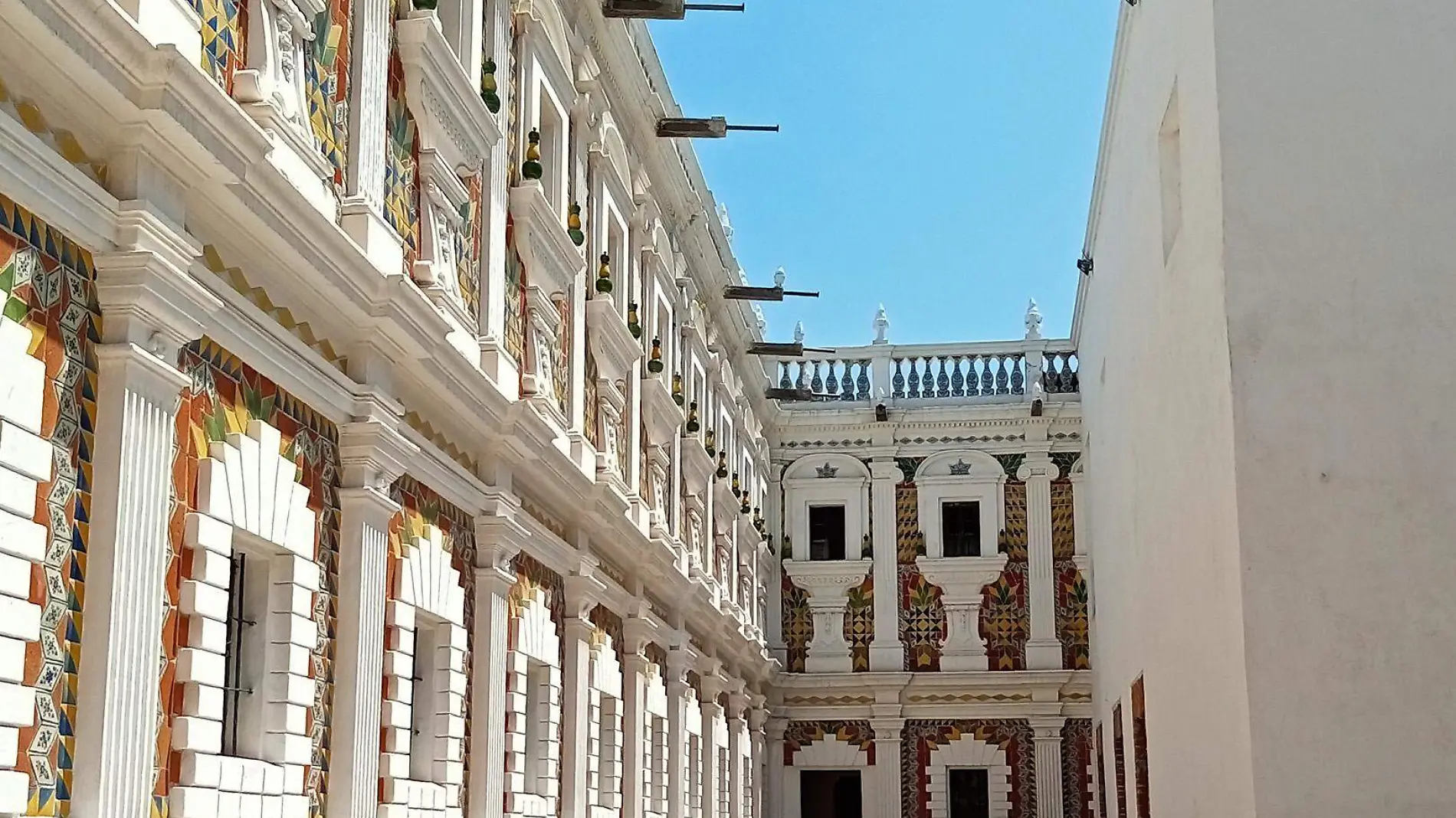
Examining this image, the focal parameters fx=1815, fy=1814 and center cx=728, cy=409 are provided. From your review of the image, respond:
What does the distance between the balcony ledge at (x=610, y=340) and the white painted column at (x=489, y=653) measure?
129 inches

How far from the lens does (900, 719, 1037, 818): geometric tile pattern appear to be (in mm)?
27312

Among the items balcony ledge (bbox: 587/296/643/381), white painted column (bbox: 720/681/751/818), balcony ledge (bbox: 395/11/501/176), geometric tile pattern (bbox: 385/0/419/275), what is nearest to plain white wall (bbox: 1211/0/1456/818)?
balcony ledge (bbox: 395/11/501/176)

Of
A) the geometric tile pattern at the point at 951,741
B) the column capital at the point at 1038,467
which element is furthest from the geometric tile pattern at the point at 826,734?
the column capital at the point at 1038,467

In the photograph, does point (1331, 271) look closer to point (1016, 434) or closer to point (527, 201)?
point (527, 201)

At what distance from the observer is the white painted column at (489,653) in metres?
11.6

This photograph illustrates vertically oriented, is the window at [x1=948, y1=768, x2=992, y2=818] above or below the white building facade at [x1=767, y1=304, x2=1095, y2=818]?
below

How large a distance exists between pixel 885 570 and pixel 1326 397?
61.7ft

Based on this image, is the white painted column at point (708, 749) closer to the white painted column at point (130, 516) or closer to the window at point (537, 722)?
the window at point (537, 722)

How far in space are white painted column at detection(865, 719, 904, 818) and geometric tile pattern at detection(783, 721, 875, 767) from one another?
4.9 inches

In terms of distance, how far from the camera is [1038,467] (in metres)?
28.1

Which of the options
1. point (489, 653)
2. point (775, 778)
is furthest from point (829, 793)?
point (489, 653)

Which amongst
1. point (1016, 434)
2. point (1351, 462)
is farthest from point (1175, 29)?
point (1016, 434)

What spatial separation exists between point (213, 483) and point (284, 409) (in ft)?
3.35

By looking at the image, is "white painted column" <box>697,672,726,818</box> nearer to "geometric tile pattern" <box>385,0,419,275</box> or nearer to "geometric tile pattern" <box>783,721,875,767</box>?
"geometric tile pattern" <box>783,721,875,767</box>
